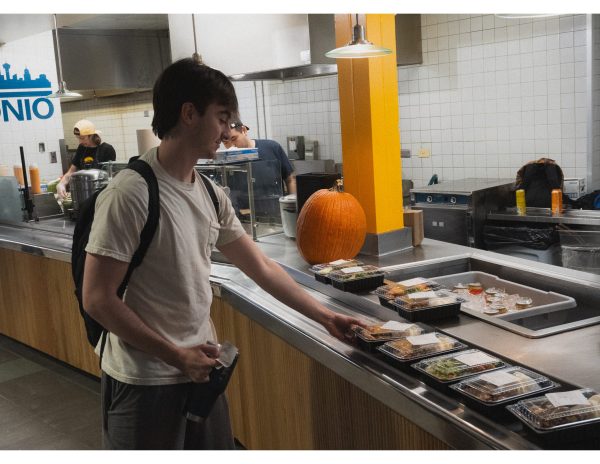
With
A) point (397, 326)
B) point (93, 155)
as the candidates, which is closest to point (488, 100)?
point (93, 155)

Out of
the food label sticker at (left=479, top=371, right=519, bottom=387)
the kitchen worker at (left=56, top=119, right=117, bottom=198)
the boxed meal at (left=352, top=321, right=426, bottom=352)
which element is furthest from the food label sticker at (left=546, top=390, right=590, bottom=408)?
the kitchen worker at (left=56, top=119, right=117, bottom=198)

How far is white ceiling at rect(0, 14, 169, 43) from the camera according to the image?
17.6 feet

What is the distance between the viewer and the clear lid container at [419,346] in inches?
67.2

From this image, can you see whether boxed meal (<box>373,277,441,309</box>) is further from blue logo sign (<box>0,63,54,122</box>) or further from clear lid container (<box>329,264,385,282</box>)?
blue logo sign (<box>0,63,54,122</box>)

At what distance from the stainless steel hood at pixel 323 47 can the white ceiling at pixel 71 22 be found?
153cm

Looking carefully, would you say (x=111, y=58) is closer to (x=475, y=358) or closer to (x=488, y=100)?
(x=488, y=100)

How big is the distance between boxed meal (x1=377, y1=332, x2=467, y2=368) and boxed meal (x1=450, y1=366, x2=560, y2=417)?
0.60ft

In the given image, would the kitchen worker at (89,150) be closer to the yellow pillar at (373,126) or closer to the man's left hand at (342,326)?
the yellow pillar at (373,126)

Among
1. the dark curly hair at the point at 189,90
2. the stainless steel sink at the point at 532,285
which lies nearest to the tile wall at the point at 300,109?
the stainless steel sink at the point at 532,285

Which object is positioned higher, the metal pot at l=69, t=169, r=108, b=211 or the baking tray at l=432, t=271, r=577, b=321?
the metal pot at l=69, t=169, r=108, b=211

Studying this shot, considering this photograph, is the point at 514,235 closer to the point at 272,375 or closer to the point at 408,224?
the point at 408,224

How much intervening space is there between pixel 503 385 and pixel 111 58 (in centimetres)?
679

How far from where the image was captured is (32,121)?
702 cm

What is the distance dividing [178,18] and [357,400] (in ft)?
11.4
